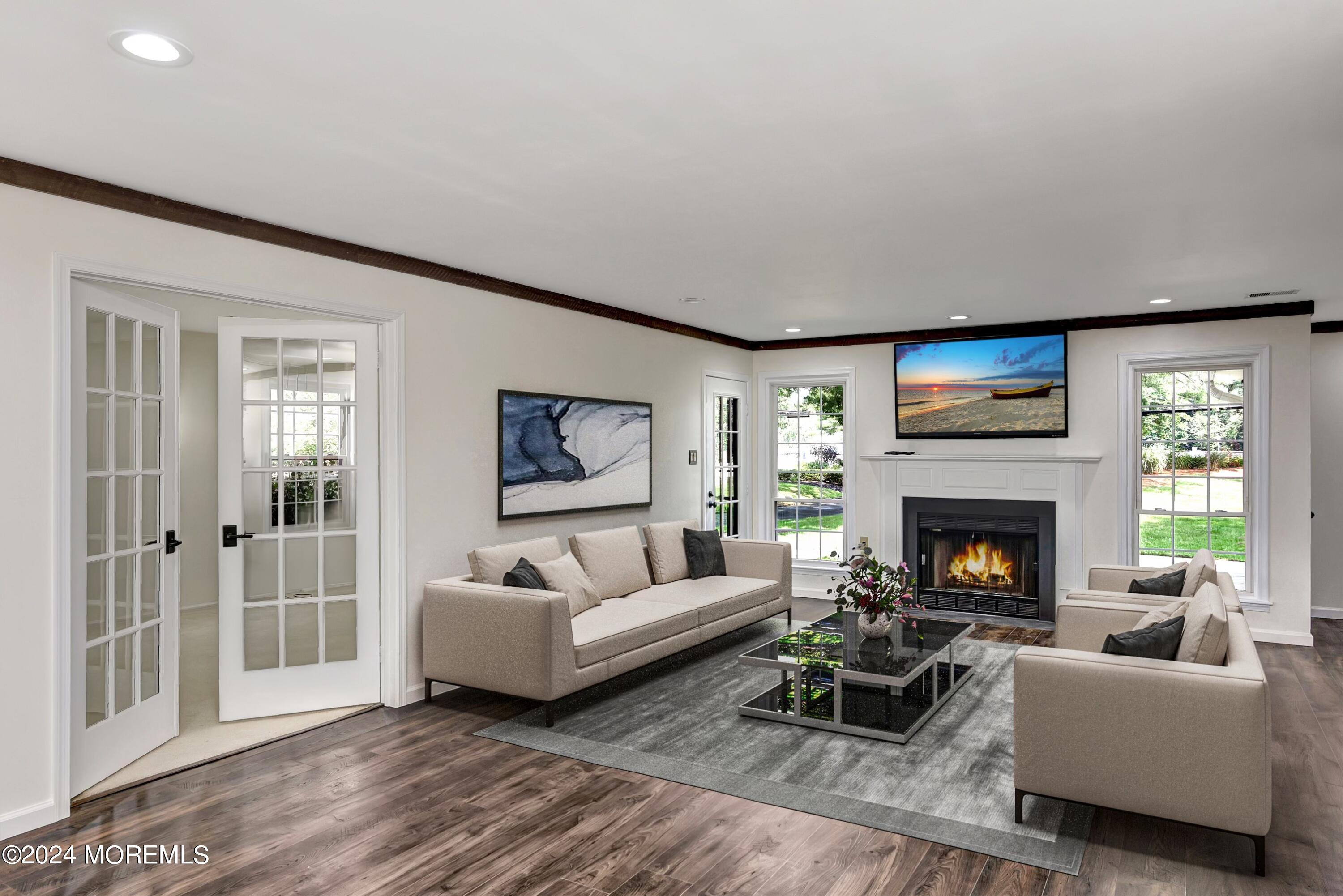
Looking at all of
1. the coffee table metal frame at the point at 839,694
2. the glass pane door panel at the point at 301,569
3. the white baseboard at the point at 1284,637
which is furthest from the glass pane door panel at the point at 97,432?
the white baseboard at the point at 1284,637

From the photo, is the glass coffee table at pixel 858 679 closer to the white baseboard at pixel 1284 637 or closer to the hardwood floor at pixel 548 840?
the hardwood floor at pixel 548 840

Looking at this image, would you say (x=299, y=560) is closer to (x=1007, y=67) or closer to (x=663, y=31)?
(x=663, y=31)

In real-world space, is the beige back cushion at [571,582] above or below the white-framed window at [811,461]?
below

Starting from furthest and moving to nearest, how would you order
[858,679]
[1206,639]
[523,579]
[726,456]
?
[726,456] → [523,579] → [858,679] → [1206,639]

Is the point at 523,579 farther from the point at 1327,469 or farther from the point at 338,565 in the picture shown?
the point at 1327,469

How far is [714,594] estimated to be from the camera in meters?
5.59

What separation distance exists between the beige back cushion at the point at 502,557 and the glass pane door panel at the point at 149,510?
1486 mm

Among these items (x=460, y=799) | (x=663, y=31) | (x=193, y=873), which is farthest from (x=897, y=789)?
(x=663, y=31)

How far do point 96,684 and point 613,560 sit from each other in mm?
2883

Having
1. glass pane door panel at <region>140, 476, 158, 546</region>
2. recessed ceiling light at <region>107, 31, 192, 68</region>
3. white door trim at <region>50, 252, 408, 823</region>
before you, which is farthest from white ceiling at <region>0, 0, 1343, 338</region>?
glass pane door panel at <region>140, 476, 158, 546</region>

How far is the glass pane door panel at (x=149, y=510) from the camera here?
12.1 ft

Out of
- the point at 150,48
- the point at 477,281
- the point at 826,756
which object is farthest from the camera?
the point at 477,281

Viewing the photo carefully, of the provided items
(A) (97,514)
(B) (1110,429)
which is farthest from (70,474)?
(B) (1110,429)

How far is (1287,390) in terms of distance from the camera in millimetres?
5938
